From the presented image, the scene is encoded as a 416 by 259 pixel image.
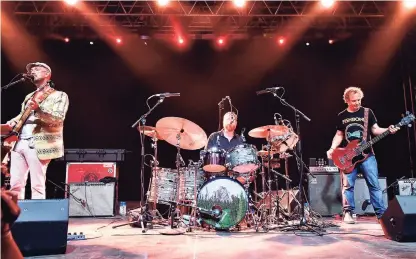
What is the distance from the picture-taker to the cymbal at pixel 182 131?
522 cm

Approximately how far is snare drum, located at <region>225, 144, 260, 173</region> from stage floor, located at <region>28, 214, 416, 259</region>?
0.85m

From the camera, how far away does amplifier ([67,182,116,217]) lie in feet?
22.6

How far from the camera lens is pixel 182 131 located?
5414 millimetres

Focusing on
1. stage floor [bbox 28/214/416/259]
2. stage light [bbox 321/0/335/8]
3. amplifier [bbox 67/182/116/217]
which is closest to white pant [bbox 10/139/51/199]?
stage floor [bbox 28/214/416/259]

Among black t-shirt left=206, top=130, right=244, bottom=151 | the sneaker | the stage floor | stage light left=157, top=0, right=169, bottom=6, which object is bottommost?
the stage floor

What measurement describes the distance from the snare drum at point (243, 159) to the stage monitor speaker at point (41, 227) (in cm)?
242

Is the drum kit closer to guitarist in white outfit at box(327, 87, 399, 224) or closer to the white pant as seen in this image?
guitarist in white outfit at box(327, 87, 399, 224)

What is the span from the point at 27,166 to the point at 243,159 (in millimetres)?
2644

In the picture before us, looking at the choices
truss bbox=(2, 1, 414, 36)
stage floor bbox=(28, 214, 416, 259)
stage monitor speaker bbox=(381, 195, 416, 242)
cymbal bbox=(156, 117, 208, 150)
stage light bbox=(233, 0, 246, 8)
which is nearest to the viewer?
stage floor bbox=(28, 214, 416, 259)

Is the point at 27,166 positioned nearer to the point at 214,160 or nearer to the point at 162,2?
the point at 214,160

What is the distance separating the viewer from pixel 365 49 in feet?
31.8

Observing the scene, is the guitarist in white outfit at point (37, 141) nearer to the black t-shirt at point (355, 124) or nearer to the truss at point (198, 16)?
the black t-shirt at point (355, 124)

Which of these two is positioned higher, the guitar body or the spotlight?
the spotlight

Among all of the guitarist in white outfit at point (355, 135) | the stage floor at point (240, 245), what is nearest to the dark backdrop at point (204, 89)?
the guitarist in white outfit at point (355, 135)
